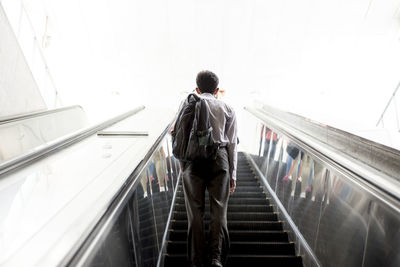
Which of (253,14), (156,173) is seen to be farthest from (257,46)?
(156,173)

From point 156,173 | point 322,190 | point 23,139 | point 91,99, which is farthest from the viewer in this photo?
point 91,99

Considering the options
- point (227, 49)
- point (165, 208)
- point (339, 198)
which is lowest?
point (165, 208)

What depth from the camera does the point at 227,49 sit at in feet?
29.8

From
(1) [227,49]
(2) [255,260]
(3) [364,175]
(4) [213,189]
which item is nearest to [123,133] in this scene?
(4) [213,189]

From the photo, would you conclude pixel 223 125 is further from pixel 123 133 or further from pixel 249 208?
pixel 249 208

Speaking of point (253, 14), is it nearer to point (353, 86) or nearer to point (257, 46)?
point (257, 46)

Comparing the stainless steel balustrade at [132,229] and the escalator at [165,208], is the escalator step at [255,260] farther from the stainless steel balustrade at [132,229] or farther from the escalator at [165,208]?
the stainless steel balustrade at [132,229]

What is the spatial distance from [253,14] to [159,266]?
289 inches

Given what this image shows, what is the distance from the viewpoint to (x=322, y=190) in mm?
2059

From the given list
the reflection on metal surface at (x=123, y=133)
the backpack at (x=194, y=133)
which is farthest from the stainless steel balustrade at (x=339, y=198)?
the reflection on metal surface at (x=123, y=133)

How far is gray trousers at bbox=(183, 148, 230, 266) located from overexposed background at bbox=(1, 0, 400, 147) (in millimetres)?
5771

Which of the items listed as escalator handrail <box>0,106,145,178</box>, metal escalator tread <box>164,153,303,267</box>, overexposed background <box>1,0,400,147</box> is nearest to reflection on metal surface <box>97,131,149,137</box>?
escalator handrail <box>0,106,145,178</box>

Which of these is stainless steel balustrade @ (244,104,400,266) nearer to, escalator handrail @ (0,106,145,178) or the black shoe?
the black shoe

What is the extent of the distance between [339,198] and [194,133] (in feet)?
3.27
